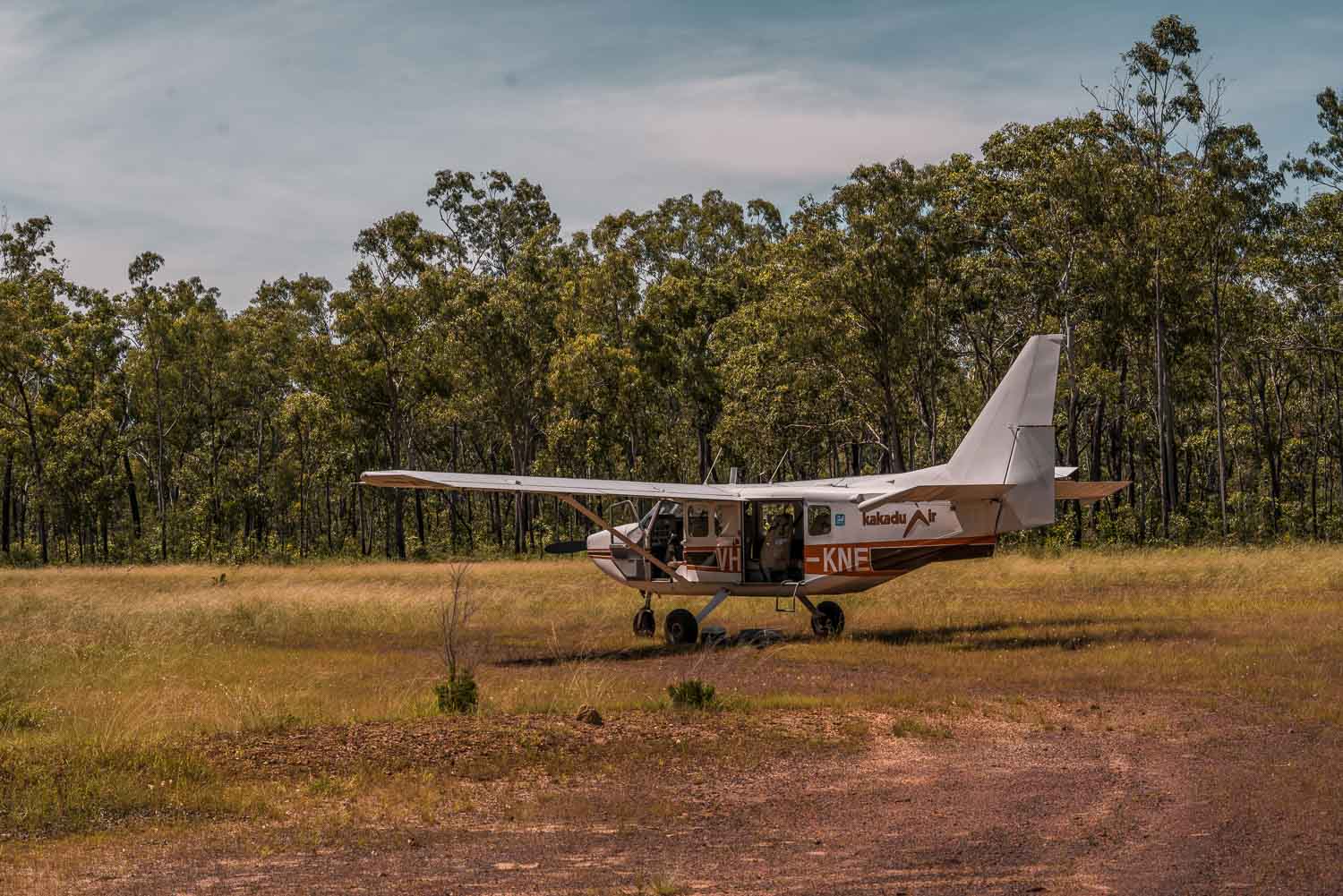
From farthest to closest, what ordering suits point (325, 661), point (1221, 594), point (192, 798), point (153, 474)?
point (153, 474), point (1221, 594), point (325, 661), point (192, 798)

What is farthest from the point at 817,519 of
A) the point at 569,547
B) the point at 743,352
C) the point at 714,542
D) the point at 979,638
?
the point at 743,352

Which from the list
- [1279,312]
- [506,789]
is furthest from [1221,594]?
[1279,312]

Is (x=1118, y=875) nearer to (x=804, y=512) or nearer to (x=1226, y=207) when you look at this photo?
(x=804, y=512)

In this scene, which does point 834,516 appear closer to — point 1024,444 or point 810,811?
point 1024,444

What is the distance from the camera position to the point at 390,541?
74375mm

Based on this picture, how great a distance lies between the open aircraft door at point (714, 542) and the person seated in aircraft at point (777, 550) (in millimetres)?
460

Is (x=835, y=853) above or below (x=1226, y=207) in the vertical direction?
below

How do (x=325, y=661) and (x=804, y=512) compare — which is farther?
(x=804, y=512)

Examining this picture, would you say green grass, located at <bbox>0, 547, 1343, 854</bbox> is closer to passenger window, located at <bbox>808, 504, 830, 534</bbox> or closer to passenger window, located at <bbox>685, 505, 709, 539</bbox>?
passenger window, located at <bbox>808, 504, 830, 534</bbox>

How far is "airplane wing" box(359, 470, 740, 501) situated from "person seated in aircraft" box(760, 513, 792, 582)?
2.88ft

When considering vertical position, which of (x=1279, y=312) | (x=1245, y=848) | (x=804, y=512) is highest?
(x=1279, y=312)

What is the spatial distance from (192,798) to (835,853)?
16.3 feet

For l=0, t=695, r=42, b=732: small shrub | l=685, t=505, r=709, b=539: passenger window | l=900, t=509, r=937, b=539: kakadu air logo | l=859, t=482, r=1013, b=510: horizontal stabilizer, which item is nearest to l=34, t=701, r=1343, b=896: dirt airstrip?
l=0, t=695, r=42, b=732: small shrub

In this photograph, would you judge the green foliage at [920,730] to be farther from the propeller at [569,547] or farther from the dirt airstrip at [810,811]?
the propeller at [569,547]
